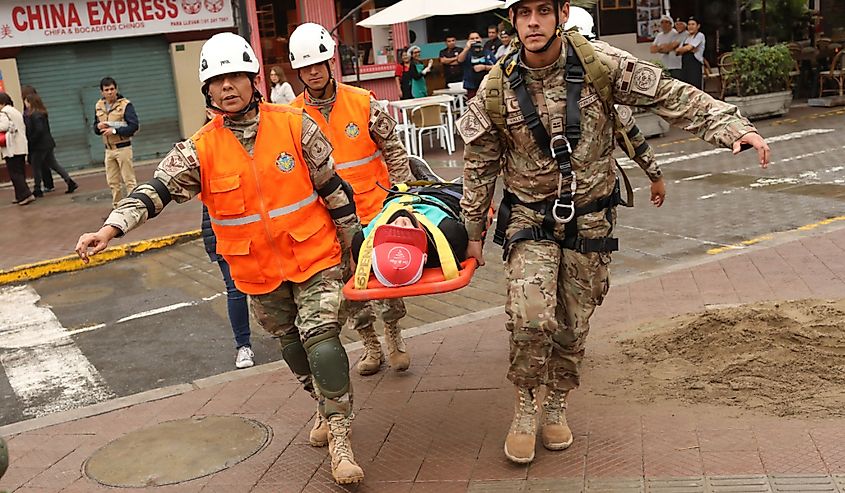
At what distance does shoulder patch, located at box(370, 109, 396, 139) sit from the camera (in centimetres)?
595

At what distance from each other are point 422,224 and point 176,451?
193 cm

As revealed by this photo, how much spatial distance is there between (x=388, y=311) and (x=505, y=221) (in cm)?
168

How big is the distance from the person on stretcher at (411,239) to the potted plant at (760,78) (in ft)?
47.3

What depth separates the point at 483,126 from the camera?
4477mm

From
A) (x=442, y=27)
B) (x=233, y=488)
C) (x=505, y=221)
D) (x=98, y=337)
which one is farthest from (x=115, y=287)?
(x=442, y=27)

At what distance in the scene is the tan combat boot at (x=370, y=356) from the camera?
6.23 meters

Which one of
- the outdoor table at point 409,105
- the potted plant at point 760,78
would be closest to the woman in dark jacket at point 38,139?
the outdoor table at point 409,105

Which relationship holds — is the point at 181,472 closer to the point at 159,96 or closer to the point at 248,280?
the point at 248,280

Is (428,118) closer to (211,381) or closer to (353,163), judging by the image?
(211,381)

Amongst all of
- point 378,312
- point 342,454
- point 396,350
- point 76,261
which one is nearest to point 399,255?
point 342,454

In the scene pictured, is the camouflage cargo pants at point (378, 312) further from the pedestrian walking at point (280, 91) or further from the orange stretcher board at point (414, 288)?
the pedestrian walking at point (280, 91)

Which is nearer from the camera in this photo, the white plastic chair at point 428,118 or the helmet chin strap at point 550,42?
the helmet chin strap at point 550,42

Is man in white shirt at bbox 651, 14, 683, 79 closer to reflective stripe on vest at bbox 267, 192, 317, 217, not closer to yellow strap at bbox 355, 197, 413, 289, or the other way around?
yellow strap at bbox 355, 197, 413, 289

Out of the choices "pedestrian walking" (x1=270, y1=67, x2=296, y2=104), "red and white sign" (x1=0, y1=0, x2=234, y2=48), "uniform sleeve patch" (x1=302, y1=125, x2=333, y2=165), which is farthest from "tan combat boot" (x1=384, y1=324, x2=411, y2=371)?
"red and white sign" (x1=0, y1=0, x2=234, y2=48)
